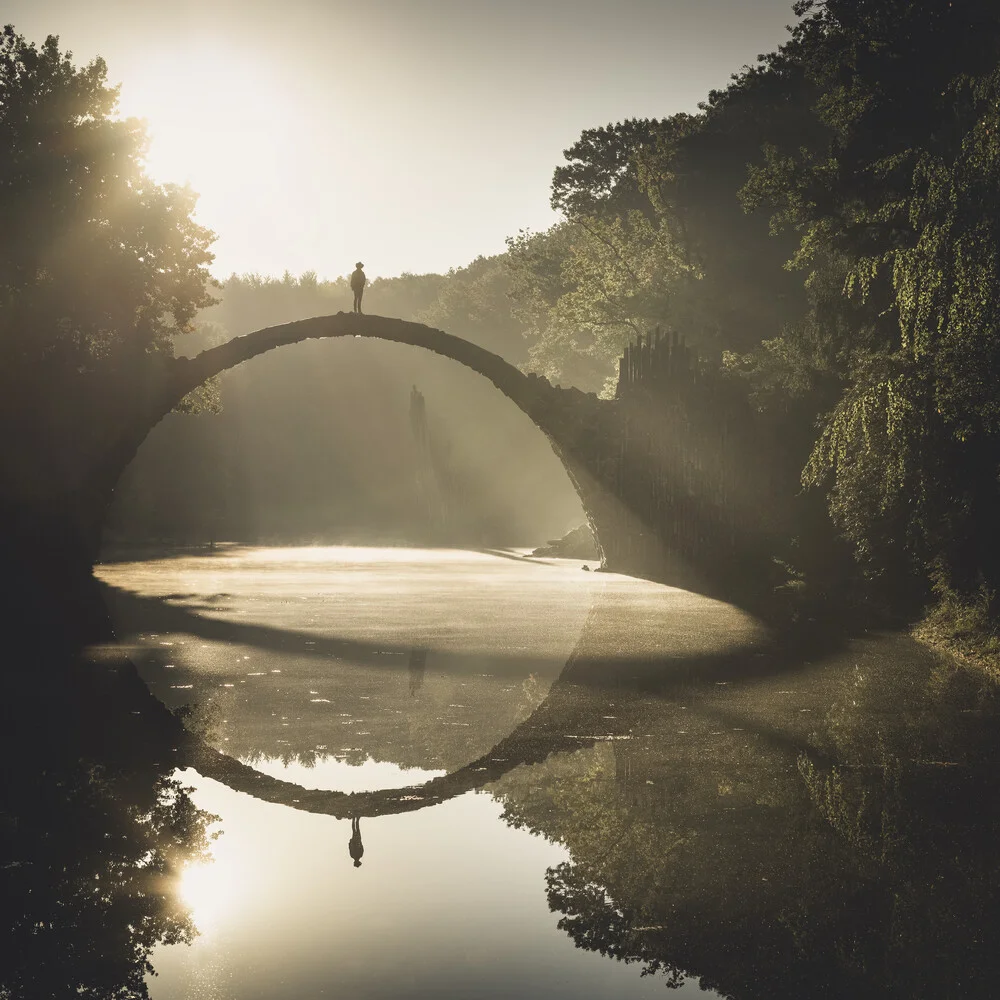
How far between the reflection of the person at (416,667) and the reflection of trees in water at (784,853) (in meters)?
2.90

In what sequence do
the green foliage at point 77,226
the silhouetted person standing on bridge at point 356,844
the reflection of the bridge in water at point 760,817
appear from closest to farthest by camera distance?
the reflection of the bridge in water at point 760,817 → the silhouetted person standing on bridge at point 356,844 → the green foliage at point 77,226

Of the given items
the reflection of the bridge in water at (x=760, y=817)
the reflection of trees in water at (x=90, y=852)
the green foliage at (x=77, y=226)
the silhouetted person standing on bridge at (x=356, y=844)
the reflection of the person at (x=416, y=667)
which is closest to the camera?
the reflection of trees in water at (x=90, y=852)

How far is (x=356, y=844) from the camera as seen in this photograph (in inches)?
285

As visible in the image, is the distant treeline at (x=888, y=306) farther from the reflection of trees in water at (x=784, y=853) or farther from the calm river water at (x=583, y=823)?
the reflection of trees in water at (x=784, y=853)

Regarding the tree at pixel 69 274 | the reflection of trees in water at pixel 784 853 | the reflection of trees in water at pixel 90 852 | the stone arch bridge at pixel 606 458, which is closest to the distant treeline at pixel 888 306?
the stone arch bridge at pixel 606 458

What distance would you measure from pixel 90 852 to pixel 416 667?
7.71 metres

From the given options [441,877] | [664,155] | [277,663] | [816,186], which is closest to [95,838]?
[441,877]

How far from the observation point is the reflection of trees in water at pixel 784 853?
208 inches

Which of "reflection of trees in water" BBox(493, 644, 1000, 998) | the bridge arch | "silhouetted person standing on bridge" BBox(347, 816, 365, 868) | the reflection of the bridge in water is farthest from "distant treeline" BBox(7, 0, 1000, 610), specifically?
"silhouetted person standing on bridge" BBox(347, 816, 365, 868)

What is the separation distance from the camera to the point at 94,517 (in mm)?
34031

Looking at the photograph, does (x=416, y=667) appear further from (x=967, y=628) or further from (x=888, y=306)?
(x=888, y=306)

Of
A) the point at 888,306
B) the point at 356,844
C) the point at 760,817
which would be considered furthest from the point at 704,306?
the point at 356,844

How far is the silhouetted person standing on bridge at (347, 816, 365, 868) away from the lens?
22.7ft

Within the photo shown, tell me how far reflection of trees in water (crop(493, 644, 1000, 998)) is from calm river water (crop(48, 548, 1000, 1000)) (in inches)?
→ 0.8
